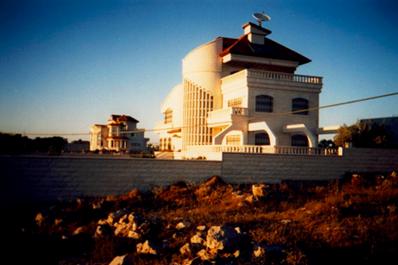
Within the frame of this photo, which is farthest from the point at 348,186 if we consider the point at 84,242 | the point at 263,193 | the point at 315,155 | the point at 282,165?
the point at 84,242

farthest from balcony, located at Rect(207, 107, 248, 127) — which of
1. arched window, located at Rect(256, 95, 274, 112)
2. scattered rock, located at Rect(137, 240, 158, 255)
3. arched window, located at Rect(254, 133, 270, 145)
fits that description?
scattered rock, located at Rect(137, 240, 158, 255)

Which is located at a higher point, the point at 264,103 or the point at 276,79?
the point at 276,79

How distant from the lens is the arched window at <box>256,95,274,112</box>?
27.4 m

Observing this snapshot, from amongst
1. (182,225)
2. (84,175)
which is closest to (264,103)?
(84,175)

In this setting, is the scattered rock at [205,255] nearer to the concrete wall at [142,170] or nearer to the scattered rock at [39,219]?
the scattered rock at [39,219]

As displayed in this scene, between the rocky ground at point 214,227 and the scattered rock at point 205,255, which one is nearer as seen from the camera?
the scattered rock at point 205,255

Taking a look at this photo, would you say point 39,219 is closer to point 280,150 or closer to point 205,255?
point 205,255

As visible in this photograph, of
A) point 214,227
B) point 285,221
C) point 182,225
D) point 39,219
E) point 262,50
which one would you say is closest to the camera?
point 214,227

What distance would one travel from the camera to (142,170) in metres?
19.2

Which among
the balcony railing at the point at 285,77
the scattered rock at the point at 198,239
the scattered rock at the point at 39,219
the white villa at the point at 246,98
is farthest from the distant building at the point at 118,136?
the scattered rock at the point at 198,239

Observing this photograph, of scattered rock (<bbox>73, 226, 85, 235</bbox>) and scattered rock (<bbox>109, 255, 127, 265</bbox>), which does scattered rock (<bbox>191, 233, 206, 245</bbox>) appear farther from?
scattered rock (<bbox>73, 226, 85, 235</bbox>)

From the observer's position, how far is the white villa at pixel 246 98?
26.3m

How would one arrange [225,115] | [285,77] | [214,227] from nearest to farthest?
[214,227], [225,115], [285,77]

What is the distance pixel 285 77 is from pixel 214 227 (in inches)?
798
